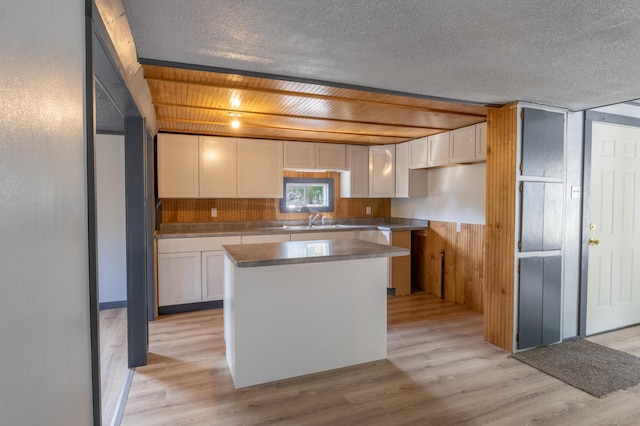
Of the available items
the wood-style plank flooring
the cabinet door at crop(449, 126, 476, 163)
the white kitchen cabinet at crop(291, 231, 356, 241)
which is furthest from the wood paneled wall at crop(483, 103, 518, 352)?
the wood-style plank flooring

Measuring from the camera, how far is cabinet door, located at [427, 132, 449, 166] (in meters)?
4.25

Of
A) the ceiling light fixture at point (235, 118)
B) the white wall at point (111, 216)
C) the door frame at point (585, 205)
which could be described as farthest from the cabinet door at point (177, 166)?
the door frame at point (585, 205)

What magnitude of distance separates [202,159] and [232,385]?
2.81m

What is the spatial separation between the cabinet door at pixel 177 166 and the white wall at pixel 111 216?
498 mm

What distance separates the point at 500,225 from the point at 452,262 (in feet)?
5.22

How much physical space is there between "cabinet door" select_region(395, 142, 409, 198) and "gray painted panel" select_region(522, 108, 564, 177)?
1.99 meters

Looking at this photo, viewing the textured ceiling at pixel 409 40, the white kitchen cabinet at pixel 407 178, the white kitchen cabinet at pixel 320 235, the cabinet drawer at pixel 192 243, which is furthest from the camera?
the white kitchen cabinet at pixel 407 178

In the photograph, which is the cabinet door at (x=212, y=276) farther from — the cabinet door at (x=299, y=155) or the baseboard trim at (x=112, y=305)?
the cabinet door at (x=299, y=155)

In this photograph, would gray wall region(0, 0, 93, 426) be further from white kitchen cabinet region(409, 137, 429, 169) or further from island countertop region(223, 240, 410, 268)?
white kitchen cabinet region(409, 137, 429, 169)

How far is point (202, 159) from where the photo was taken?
4.39 m

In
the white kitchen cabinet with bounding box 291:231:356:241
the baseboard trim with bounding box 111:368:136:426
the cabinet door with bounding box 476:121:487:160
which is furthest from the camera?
the white kitchen cabinet with bounding box 291:231:356:241

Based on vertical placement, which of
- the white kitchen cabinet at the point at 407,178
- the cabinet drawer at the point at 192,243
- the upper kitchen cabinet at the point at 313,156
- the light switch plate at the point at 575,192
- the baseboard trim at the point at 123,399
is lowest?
the baseboard trim at the point at 123,399

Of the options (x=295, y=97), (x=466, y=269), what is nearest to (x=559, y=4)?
(x=295, y=97)

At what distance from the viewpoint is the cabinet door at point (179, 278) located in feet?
13.1
